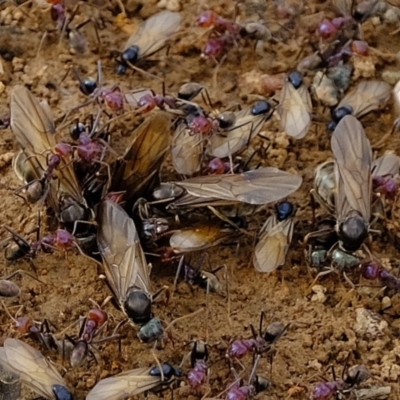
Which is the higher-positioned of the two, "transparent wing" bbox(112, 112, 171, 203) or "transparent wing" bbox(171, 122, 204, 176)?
"transparent wing" bbox(112, 112, 171, 203)

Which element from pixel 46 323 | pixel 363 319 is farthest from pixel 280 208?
pixel 46 323

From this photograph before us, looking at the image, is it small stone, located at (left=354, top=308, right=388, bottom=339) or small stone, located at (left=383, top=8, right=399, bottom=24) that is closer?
small stone, located at (left=354, top=308, right=388, bottom=339)

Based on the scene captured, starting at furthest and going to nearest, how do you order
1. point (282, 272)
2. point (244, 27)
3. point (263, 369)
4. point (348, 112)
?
point (244, 27)
point (348, 112)
point (282, 272)
point (263, 369)

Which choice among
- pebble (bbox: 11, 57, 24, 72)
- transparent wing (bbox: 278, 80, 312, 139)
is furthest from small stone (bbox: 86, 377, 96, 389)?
pebble (bbox: 11, 57, 24, 72)

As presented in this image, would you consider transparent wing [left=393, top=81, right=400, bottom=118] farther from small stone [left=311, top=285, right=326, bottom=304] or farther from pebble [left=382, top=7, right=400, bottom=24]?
small stone [left=311, top=285, right=326, bottom=304]

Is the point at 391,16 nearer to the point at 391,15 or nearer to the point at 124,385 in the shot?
the point at 391,15

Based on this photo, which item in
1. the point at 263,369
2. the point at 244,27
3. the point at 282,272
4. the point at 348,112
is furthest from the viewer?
the point at 244,27

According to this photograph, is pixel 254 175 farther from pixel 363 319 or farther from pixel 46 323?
pixel 46 323
